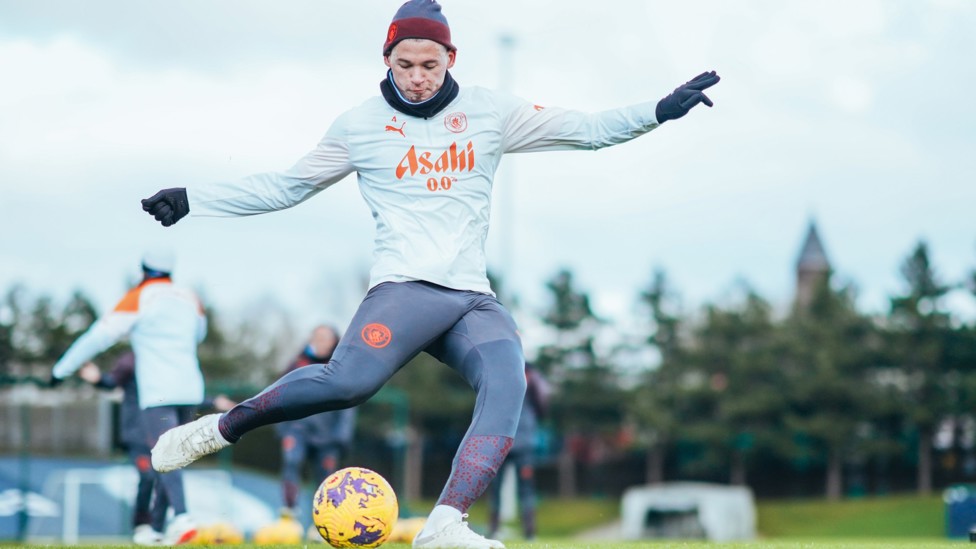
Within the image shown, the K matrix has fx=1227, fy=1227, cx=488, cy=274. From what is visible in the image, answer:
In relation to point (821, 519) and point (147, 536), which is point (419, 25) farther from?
point (821, 519)

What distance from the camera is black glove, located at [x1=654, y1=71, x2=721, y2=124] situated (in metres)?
5.90

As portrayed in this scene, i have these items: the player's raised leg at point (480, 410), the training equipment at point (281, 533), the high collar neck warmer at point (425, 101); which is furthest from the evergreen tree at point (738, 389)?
the high collar neck warmer at point (425, 101)

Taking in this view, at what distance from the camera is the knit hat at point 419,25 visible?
19.1 feet

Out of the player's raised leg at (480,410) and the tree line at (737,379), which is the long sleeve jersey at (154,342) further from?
the tree line at (737,379)

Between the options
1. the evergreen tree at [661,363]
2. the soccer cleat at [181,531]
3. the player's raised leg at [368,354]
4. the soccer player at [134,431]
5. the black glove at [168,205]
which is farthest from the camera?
the evergreen tree at [661,363]

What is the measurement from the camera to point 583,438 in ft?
208

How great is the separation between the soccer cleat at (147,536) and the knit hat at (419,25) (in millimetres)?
5458

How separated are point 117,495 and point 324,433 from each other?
268 inches

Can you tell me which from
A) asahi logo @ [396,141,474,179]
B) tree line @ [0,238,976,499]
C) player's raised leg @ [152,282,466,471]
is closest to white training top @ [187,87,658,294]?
asahi logo @ [396,141,474,179]

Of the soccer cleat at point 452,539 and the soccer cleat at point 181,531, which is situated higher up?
the soccer cleat at point 452,539

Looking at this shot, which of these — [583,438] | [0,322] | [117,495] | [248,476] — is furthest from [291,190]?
[583,438]

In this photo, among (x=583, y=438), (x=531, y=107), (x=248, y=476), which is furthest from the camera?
(x=583, y=438)

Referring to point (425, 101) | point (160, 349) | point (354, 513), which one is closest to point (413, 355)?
point (354, 513)

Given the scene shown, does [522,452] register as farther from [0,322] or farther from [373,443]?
[0,322]
